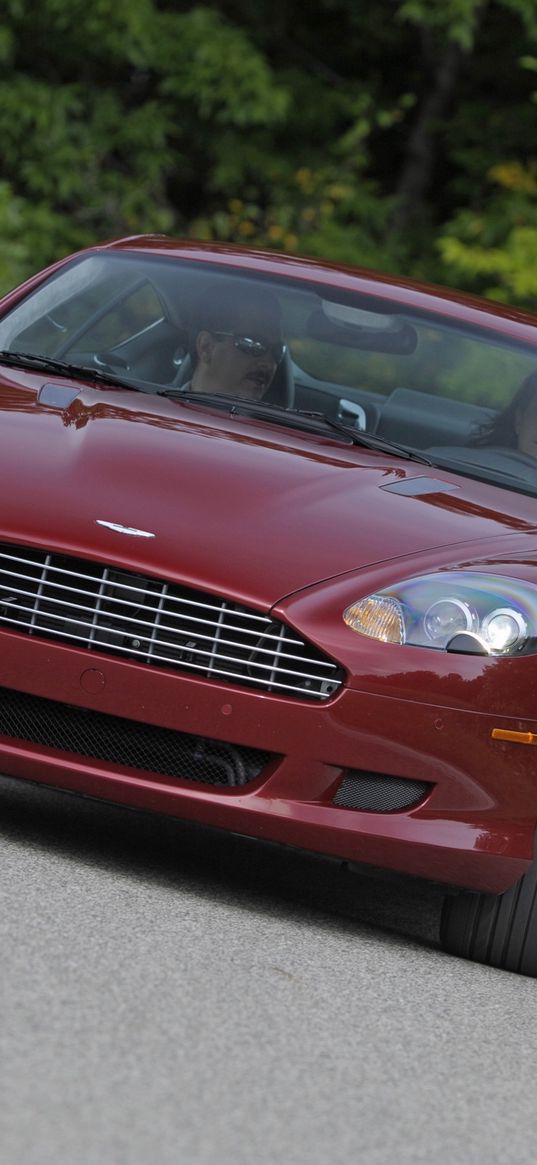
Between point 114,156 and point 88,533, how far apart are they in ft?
51.5

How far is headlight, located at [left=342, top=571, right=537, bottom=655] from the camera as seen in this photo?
4.15 metres

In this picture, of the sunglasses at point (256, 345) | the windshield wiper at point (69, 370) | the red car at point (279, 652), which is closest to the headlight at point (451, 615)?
the red car at point (279, 652)

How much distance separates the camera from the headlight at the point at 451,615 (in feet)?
13.6

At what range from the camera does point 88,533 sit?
4.18 metres

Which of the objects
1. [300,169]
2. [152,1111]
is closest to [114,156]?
[300,169]

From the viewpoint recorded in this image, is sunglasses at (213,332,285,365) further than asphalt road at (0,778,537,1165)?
Yes

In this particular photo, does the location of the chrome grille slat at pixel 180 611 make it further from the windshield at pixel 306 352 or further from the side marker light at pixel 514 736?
the windshield at pixel 306 352

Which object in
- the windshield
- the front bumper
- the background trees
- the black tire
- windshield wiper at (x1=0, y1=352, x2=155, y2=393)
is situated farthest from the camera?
the background trees

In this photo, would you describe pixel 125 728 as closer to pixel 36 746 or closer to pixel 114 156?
pixel 36 746

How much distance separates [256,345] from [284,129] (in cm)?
1419

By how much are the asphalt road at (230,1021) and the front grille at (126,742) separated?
271 millimetres

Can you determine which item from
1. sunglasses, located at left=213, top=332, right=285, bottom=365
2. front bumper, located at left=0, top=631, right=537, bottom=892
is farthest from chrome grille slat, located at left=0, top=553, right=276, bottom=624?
sunglasses, located at left=213, top=332, right=285, bottom=365

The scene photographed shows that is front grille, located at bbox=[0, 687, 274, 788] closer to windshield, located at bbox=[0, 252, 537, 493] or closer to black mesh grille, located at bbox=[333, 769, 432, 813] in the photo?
black mesh grille, located at bbox=[333, 769, 432, 813]

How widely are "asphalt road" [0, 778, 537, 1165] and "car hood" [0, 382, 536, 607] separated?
71 centimetres
